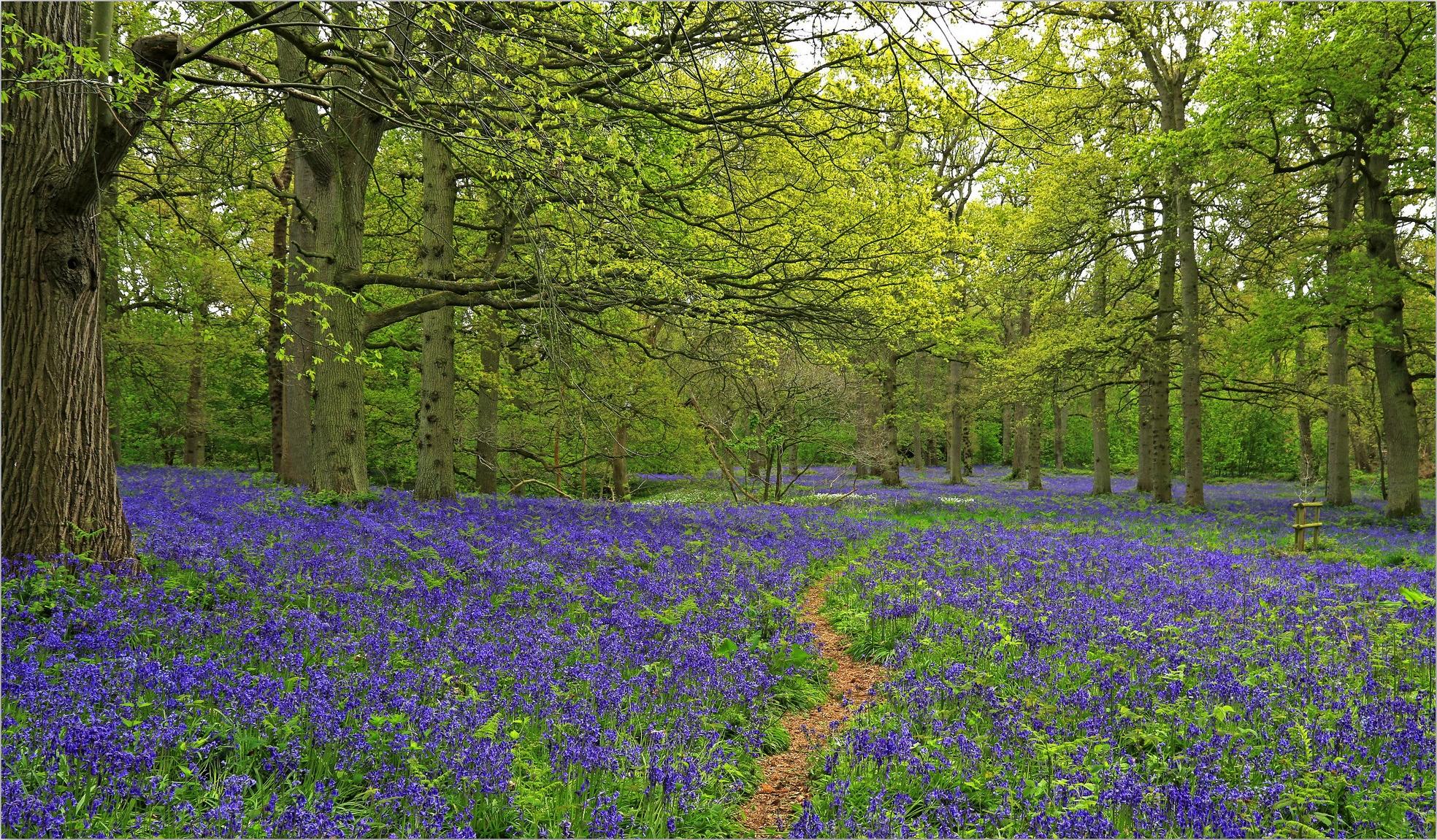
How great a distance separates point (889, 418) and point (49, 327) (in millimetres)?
23955

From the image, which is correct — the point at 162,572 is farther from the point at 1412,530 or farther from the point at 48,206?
the point at 1412,530

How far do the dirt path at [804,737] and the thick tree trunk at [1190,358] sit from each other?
15735mm

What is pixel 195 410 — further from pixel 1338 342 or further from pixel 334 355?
pixel 1338 342

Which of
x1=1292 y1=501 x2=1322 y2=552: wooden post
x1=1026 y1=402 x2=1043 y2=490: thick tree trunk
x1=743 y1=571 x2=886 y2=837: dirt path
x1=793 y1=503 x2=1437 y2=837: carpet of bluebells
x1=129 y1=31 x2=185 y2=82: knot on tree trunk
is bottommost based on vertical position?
x1=743 y1=571 x2=886 y2=837: dirt path

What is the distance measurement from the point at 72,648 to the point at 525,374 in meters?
20.0

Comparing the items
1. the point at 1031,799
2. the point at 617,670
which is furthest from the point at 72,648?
the point at 1031,799

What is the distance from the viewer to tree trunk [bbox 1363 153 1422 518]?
16094mm

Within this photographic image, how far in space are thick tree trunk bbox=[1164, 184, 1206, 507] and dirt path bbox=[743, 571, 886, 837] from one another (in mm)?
15735

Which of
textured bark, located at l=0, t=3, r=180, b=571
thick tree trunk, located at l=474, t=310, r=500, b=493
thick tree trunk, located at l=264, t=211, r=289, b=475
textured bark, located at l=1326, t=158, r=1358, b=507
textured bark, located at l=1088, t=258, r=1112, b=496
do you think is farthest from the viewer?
textured bark, located at l=1088, t=258, r=1112, b=496

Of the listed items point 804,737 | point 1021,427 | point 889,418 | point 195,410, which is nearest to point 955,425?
point 1021,427

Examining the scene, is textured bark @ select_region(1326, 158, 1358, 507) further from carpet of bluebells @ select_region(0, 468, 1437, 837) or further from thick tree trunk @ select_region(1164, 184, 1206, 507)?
carpet of bluebells @ select_region(0, 468, 1437, 837)

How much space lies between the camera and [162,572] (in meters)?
6.36

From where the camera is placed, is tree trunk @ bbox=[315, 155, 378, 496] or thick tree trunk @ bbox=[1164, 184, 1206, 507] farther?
thick tree trunk @ bbox=[1164, 184, 1206, 507]

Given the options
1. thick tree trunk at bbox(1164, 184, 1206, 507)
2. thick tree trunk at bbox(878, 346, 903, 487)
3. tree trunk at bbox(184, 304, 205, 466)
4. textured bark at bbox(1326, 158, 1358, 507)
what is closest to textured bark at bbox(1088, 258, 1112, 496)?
thick tree trunk at bbox(1164, 184, 1206, 507)
